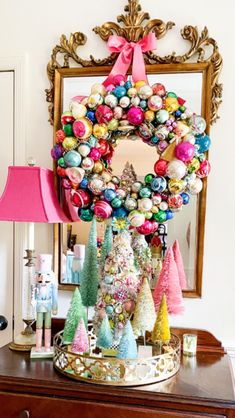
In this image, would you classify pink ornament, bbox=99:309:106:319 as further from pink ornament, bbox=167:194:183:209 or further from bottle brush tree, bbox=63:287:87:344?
pink ornament, bbox=167:194:183:209

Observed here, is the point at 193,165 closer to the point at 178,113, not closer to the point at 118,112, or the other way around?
the point at 178,113

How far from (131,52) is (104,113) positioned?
387mm

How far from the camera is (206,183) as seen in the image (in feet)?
5.24

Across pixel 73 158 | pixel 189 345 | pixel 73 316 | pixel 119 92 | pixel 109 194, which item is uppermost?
pixel 119 92

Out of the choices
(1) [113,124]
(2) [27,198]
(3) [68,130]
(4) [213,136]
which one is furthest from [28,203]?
(4) [213,136]

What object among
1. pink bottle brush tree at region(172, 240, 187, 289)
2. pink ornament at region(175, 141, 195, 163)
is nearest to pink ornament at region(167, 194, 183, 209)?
pink ornament at region(175, 141, 195, 163)

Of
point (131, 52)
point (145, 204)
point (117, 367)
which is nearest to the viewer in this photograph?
point (117, 367)

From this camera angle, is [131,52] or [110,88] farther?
[131,52]

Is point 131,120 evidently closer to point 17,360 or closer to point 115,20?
point 115,20

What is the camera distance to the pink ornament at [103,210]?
134 centimetres

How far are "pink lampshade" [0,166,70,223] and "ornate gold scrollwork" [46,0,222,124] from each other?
313 mm

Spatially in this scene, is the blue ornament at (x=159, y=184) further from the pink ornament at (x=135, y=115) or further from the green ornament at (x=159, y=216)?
the pink ornament at (x=135, y=115)

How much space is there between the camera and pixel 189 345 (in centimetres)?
149

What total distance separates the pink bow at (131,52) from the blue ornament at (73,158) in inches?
15.2
